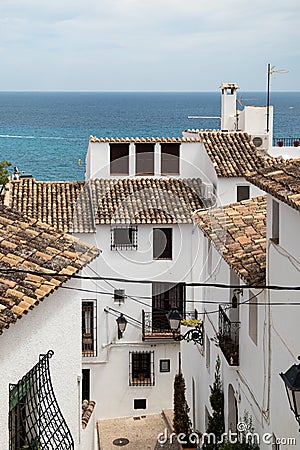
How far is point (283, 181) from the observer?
11.0 metres

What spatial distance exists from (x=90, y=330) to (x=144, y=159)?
6.08 m

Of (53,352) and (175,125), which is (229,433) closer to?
(53,352)

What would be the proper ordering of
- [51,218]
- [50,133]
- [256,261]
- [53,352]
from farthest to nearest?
[50,133] < [51,218] < [256,261] < [53,352]

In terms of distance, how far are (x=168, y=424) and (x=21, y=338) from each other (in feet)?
44.9

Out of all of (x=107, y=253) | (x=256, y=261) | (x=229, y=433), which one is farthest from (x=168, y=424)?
(x=256, y=261)

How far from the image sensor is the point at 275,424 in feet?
38.6

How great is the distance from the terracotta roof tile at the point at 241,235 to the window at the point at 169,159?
415 inches

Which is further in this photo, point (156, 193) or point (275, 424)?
point (156, 193)

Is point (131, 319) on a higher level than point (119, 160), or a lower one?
lower

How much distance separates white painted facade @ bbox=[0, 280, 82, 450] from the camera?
9289 mm

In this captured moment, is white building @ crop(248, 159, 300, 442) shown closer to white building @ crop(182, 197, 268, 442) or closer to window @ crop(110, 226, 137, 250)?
white building @ crop(182, 197, 268, 442)

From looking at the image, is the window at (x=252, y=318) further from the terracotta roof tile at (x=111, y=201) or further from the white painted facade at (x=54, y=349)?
the terracotta roof tile at (x=111, y=201)

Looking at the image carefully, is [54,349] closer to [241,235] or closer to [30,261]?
[30,261]

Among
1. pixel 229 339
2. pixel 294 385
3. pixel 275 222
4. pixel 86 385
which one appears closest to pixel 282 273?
pixel 275 222
